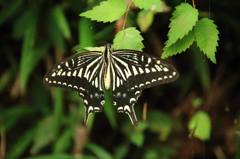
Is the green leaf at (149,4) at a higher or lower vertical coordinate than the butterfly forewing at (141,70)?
higher

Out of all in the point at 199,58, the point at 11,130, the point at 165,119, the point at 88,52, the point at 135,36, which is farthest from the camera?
the point at 11,130

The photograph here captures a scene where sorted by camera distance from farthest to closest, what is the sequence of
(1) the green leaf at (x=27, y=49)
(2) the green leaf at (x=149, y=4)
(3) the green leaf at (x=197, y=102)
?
(1) the green leaf at (x=27, y=49), (3) the green leaf at (x=197, y=102), (2) the green leaf at (x=149, y=4)

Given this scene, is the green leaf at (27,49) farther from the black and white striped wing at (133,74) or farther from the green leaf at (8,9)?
the black and white striped wing at (133,74)

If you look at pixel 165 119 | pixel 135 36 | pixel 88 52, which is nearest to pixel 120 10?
pixel 135 36

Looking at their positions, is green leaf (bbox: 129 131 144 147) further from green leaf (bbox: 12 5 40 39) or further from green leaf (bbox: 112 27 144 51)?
green leaf (bbox: 112 27 144 51)

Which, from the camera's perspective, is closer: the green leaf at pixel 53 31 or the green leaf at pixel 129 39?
the green leaf at pixel 129 39

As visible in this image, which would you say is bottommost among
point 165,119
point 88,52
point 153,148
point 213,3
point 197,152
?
point 197,152

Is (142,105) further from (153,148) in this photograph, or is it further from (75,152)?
(75,152)

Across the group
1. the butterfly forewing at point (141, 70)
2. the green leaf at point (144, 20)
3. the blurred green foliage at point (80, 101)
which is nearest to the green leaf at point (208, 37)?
the butterfly forewing at point (141, 70)
